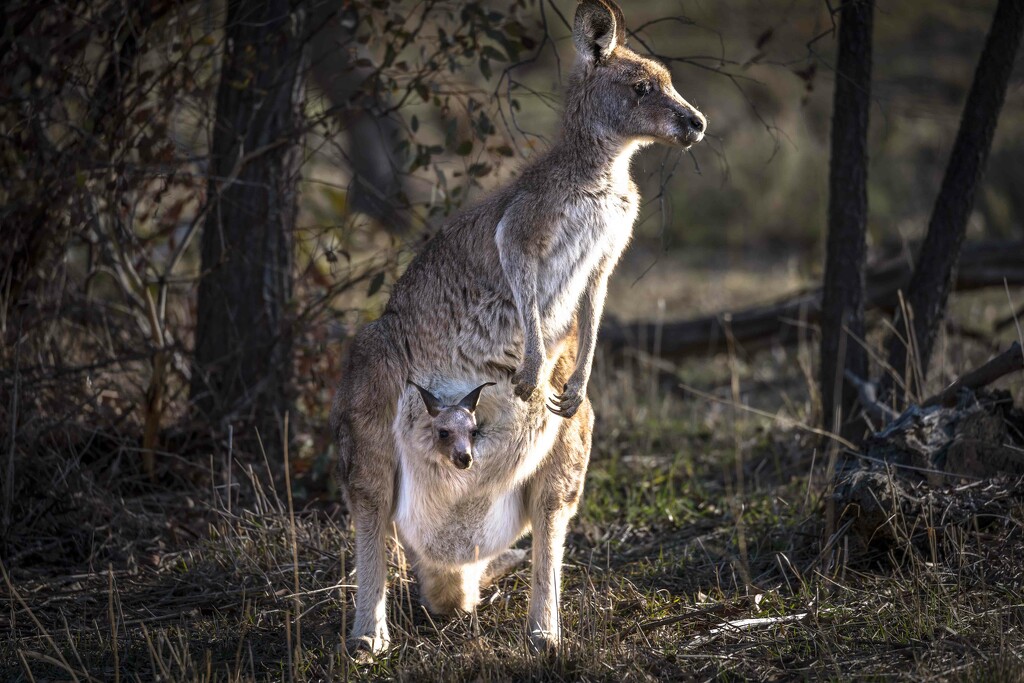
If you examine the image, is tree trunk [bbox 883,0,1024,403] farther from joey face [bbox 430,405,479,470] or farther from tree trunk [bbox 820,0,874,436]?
joey face [bbox 430,405,479,470]

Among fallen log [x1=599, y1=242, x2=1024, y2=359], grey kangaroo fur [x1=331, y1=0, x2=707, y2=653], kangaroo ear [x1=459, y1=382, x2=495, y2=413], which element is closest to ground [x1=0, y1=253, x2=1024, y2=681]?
grey kangaroo fur [x1=331, y1=0, x2=707, y2=653]

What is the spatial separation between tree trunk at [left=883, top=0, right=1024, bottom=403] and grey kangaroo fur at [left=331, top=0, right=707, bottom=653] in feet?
6.57

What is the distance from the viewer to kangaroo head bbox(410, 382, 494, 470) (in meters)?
3.64

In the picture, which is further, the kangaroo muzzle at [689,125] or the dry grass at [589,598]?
the kangaroo muzzle at [689,125]

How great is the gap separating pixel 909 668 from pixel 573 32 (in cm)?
254

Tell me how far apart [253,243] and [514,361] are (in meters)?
2.17

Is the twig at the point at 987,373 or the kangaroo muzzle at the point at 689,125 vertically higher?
the kangaroo muzzle at the point at 689,125

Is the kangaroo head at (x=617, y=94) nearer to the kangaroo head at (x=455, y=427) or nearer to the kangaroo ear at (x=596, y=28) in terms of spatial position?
the kangaroo ear at (x=596, y=28)

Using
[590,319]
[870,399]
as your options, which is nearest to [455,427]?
[590,319]

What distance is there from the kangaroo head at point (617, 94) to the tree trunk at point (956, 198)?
1.96 meters

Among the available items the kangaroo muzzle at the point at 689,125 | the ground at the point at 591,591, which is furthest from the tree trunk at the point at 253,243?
the kangaroo muzzle at the point at 689,125

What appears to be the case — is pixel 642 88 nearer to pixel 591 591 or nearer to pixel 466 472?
pixel 466 472

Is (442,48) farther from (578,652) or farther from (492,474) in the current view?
(578,652)

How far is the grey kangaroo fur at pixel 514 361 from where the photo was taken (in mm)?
3750
